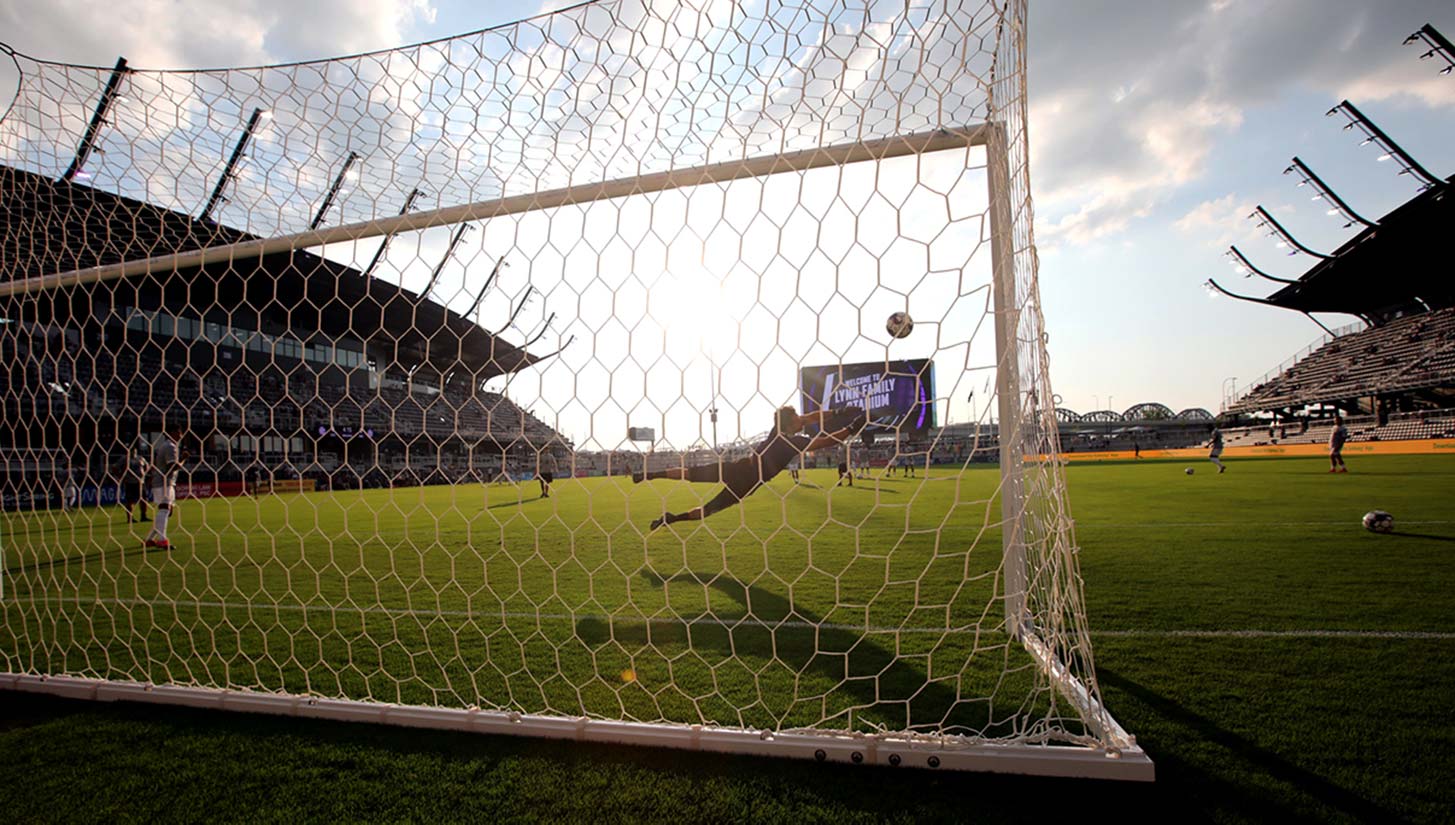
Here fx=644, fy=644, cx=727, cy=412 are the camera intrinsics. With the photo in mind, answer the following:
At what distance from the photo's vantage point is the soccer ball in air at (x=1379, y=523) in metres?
5.59

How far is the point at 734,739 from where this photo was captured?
1.94 meters

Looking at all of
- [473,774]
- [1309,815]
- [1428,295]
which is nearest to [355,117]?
[473,774]

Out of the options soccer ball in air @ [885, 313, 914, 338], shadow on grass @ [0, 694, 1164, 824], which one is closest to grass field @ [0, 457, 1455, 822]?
shadow on grass @ [0, 694, 1164, 824]

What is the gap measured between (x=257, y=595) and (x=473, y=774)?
3.32 metres

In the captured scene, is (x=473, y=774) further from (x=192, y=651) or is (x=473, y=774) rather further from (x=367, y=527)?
(x=367, y=527)

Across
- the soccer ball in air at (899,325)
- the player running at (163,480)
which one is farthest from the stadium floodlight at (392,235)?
the player running at (163,480)

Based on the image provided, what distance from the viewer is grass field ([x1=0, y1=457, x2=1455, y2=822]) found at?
5.56 feet

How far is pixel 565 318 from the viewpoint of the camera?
2.59 meters

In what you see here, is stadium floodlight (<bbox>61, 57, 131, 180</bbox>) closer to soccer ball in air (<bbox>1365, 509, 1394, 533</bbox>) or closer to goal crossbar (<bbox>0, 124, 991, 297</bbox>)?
goal crossbar (<bbox>0, 124, 991, 297</bbox>)

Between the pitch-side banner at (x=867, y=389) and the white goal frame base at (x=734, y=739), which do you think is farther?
the pitch-side banner at (x=867, y=389)

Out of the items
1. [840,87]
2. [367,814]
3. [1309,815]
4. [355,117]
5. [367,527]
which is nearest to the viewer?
[1309,815]

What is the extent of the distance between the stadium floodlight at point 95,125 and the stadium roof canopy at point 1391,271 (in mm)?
38724

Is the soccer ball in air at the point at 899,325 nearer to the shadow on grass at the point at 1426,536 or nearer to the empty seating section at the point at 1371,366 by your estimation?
the shadow on grass at the point at 1426,536

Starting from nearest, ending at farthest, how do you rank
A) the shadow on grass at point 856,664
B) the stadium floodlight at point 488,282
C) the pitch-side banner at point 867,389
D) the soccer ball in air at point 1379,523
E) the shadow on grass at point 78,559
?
the shadow on grass at point 856,664 < the pitch-side banner at point 867,389 < the stadium floodlight at point 488,282 < the shadow on grass at point 78,559 < the soccer ball in air at point 1379,523
